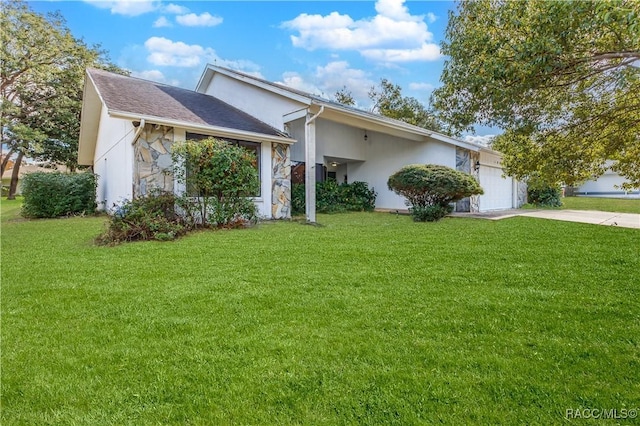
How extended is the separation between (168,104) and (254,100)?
3.33 metres

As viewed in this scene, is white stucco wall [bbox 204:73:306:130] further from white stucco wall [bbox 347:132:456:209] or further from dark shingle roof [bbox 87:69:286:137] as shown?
white stucco wall [bbox 347:132:456:209]

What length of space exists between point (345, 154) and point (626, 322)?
45.4ft

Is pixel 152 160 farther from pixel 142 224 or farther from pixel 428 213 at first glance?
pixel 428 213

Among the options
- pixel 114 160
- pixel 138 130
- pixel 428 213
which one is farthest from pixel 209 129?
pixel 428 213

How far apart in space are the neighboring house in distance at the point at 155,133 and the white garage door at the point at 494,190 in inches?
353

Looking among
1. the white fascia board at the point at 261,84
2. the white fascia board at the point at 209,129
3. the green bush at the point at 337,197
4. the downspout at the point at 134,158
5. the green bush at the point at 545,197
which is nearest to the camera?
the white fascia board at the point at 209,129

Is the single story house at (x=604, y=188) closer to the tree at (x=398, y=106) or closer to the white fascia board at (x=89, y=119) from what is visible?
the tree at (x=398, y=106)

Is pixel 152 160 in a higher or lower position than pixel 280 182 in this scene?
higher

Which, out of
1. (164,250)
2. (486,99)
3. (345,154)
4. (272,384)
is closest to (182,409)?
(272,384)

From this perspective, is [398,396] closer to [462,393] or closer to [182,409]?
[462,393]

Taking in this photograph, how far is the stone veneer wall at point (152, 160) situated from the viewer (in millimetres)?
8930

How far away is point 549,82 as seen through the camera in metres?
4.81

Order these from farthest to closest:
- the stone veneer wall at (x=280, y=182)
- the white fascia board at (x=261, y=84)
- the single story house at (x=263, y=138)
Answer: the stone veneer wall at (x=280, y=182) < the white fascia board at (x=261, y=84) < the single story house at (x=263, y=138)

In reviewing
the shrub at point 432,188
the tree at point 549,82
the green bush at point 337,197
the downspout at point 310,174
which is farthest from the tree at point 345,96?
the tree at point 549,82
